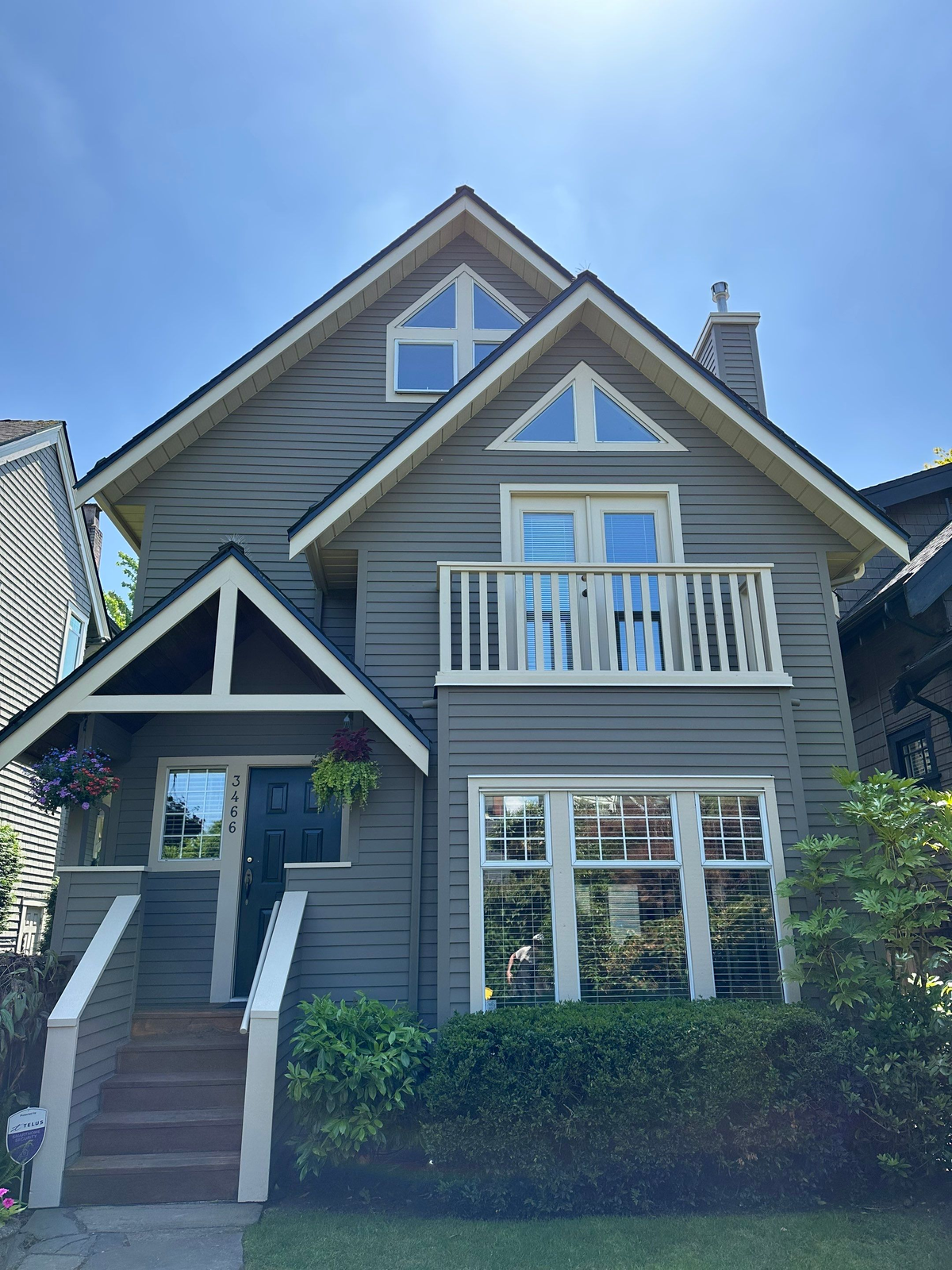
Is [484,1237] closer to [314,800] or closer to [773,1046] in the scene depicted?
[773,1046]

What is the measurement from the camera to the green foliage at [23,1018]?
6375 millimetres

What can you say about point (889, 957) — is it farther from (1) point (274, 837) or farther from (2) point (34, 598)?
(2) point (34, 598)

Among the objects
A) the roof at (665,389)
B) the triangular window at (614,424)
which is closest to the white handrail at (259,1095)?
the roof at (665,389)

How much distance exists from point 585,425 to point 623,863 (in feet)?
→ 14.9

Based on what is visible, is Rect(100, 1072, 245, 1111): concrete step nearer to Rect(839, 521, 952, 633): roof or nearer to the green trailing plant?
the green trailing plant

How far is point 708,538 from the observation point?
28.6 feet

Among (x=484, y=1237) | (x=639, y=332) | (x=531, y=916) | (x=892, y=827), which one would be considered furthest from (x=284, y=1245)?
(x=639, y=332)

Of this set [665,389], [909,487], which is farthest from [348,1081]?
[909,487]

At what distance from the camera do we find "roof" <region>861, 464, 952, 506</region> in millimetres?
11039

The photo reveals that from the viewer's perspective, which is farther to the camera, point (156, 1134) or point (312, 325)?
point (312, 325)

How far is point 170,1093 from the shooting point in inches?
258

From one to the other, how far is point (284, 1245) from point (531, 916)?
280cm

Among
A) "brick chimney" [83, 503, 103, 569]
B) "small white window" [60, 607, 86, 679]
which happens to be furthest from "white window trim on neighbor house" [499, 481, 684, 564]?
"brick chimney" [83, 503, 103, 569]

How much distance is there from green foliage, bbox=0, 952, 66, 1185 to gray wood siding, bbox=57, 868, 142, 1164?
233 mm
